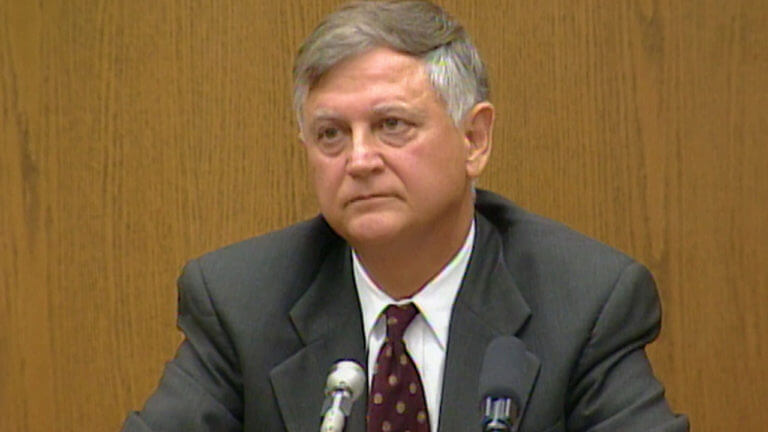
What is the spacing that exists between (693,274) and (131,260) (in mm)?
1230

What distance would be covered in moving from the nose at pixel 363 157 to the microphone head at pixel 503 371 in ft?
1.51

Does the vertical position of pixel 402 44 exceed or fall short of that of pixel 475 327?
it exceeds it

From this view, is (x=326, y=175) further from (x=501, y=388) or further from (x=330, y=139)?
(x=501, y=388)

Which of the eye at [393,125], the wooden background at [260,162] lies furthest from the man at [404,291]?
the wooden background at [260,162]

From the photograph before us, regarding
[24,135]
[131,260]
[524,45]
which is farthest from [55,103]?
[524,45]

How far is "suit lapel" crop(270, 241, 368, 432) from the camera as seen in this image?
7.24ft

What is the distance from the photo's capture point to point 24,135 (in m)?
3.04

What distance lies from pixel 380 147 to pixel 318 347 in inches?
14.0

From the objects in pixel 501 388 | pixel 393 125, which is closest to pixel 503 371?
pixel 501 388

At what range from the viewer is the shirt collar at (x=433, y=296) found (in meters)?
2.27

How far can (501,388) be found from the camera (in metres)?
1.67

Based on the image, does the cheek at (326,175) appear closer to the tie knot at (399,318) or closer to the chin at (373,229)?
the chin at (373,229)

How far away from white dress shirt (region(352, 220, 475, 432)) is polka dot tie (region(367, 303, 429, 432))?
24mm

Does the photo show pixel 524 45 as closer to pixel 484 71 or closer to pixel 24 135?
pixel 484 71
